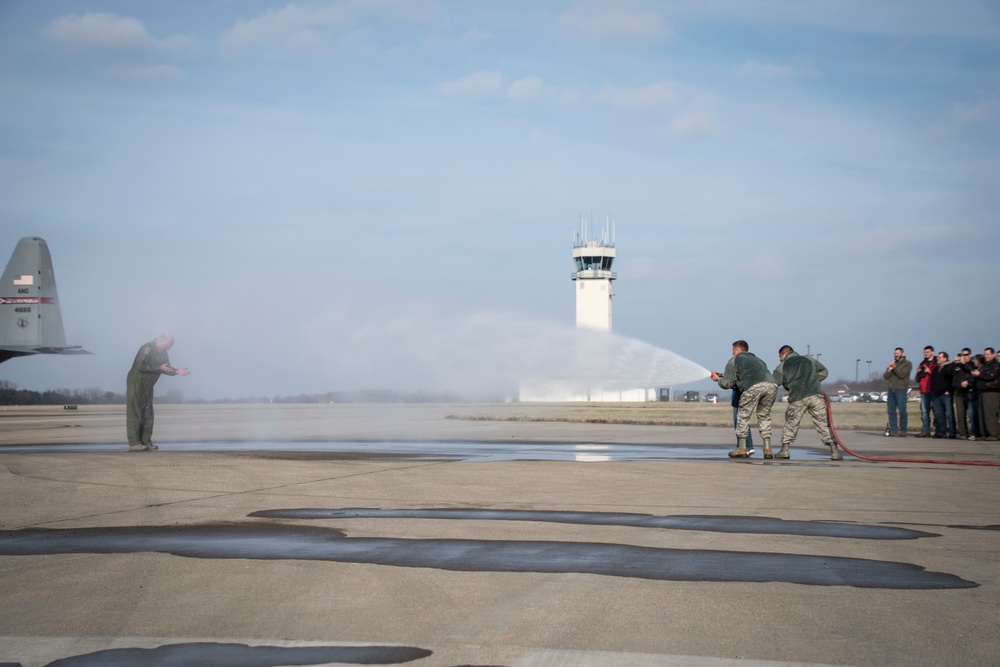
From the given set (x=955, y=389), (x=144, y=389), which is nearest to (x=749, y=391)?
(x=955, y=389)

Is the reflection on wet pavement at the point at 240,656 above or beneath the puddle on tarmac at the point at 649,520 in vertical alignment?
beneath

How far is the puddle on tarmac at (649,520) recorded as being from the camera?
8.98m

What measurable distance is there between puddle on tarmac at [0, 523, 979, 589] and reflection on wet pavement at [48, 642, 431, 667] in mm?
2185

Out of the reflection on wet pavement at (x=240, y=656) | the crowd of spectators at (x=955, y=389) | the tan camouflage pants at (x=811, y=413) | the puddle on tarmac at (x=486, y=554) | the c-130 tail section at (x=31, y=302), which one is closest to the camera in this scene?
the reflection on wet pavement at (x=240, y=656)

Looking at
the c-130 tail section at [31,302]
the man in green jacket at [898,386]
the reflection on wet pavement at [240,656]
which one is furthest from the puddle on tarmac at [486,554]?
the c-130 tail section at [31,302]

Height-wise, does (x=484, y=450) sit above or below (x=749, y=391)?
below

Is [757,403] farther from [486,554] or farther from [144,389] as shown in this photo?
[144,389]

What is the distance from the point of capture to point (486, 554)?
25.5 ft

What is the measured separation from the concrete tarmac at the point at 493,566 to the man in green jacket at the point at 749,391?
10.4 feet

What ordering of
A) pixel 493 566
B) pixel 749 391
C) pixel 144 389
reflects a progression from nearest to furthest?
pixel 493 566 < pixel 749 391 < pixel 144 389

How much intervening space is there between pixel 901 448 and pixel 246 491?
618 inches

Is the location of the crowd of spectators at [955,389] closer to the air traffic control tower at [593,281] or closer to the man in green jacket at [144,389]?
the man in green jacket at [144,389]

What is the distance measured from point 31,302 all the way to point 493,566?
39.5 meters

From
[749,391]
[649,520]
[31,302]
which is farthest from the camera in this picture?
[31,302]
